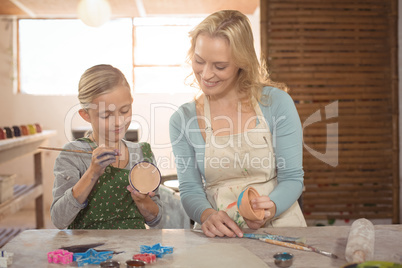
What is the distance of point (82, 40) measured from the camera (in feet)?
19.2

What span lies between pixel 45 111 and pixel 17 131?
178 cm

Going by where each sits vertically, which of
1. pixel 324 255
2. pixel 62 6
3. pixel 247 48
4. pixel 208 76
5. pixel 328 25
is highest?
pixel 62 6

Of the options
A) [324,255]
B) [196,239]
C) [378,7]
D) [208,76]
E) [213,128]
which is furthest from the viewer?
[378,7]

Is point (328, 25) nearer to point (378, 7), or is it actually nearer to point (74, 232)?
point (378, 7)

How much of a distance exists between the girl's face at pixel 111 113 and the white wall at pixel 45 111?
401cm

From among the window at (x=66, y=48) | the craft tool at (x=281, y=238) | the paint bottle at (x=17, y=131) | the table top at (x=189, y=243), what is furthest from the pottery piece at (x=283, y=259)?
the window at (x=66, y=48)

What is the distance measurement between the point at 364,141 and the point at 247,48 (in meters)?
Answer: 2.60

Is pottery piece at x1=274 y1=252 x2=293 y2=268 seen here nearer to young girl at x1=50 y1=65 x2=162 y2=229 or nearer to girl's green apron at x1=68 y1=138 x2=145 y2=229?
young girl at x1=50 y1=65 x2=162 y2=229

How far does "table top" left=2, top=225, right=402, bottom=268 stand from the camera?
117 centimetres

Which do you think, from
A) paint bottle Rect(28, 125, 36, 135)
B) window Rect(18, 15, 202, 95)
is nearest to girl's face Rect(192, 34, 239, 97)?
paint bottle Rect(28, 125, 36, 135)

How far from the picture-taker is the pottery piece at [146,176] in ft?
5.06

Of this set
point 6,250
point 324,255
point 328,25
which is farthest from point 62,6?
point 324,255

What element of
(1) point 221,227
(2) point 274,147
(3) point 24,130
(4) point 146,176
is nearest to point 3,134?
(3) point 24,130

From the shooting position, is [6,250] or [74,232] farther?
[74,232]
